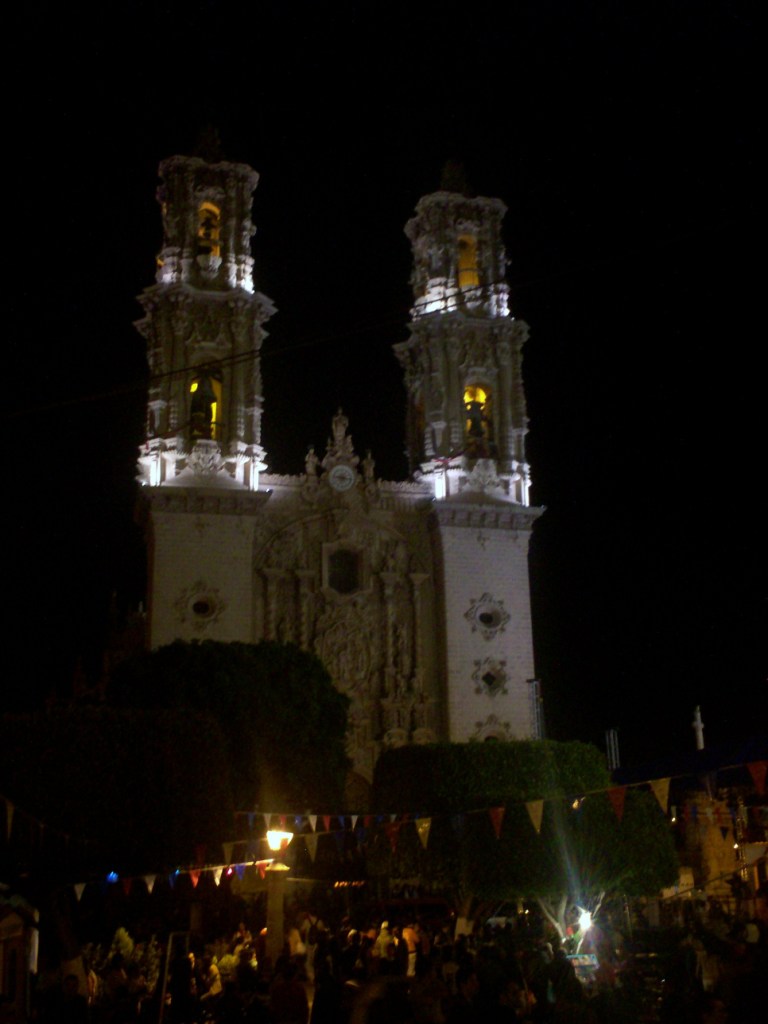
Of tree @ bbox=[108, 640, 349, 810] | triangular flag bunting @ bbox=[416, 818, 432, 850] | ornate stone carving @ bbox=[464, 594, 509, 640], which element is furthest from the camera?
ornate stone carving @ bbox=[464, 594, 509, 640]

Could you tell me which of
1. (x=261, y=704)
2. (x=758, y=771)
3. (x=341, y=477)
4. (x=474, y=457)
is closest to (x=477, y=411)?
(x=474, y=457)

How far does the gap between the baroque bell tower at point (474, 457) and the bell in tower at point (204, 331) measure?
19.8ft

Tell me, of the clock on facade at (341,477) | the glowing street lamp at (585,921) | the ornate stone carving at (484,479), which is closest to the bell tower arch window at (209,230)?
the clock on facade at (341,477)

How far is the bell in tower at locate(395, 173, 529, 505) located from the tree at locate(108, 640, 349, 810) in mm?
9900

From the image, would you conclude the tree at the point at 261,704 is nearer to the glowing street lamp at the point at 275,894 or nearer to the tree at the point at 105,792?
the glowing street lamp at the point at 275,894

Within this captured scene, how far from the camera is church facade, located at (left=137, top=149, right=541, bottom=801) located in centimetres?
3522

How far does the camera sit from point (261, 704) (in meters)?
28.8

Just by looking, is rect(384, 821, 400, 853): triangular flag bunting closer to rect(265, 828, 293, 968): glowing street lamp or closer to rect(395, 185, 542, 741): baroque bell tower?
rect(265, 828, 293, 968): glowing street lamp

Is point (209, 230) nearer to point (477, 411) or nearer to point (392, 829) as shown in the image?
point (477, 411)

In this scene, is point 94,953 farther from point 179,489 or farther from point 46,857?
point 179,489

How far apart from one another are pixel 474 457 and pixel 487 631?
19.2 feet

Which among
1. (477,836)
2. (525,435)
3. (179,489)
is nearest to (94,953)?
(477,836)

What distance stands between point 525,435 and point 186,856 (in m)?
23.7

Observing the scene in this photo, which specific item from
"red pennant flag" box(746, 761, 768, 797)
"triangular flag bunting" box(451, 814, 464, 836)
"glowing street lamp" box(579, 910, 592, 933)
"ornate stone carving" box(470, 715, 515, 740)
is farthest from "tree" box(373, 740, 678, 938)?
"red pennant flag" box(746, 761, 768, 797)
